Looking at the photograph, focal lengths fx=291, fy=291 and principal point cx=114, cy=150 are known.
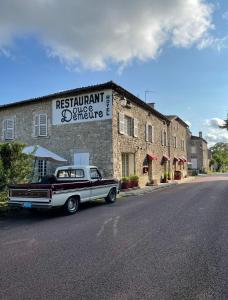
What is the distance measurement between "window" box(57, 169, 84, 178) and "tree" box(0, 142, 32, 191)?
1.54 m

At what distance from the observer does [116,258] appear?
512cm

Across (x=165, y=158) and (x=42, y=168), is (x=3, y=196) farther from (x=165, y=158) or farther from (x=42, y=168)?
(x=165, y=158)

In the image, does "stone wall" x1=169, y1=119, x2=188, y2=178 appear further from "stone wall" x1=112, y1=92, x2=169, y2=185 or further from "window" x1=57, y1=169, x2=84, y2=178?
"window" x1=57, y1=169, x2=84, y2=178

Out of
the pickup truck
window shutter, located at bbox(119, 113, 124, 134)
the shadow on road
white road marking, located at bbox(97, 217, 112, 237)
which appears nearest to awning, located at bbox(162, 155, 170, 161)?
window shutter, located at bbox(119, 113, 124, 134)

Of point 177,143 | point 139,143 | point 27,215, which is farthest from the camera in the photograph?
Answer: point 177,143

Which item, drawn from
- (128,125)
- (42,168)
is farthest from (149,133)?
(42,168)

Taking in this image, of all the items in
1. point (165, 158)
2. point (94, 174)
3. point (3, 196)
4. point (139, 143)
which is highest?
point (139, 143)

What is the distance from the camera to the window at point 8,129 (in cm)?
2223

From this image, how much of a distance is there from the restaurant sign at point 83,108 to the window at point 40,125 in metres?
0.88

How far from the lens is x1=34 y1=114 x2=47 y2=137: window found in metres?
20.4

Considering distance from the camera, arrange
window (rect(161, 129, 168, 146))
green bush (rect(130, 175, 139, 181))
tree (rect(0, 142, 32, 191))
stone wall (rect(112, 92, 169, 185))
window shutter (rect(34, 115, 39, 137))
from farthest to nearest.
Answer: window (rect(161, 129, 168, 146))
window shutter (rect(34, 115, 39, 137))
green bush (rect(130, 175, 139, 181))
stone wall (rect(112, 92, 169, 185))
tree (rect(0, 142, 32, 191))

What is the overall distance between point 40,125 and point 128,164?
6.84 metres

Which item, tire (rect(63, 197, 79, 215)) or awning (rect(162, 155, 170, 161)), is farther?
awning (rect(162, 155, 170, 161))

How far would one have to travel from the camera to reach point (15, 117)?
22.1 m
